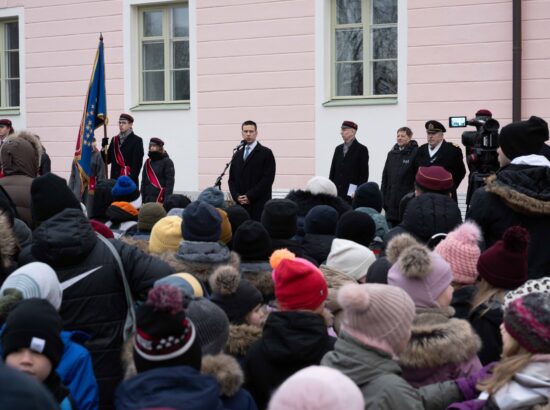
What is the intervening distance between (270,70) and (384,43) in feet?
5.85

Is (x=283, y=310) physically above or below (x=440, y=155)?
below

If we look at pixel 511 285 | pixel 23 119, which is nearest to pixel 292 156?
pixel 23 119

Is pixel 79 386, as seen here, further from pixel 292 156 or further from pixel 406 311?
pixel 292 156

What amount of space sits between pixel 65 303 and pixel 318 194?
3.69 meters

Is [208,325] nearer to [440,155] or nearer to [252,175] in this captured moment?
[440,155]

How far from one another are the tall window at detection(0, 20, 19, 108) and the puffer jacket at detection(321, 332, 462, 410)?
49.5 ft

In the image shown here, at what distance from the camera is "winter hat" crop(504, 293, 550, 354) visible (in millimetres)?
3006

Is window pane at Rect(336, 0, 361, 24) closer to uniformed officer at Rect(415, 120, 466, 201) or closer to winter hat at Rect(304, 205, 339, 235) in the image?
uniformed officer at Rect(415, 120, 466, 201)

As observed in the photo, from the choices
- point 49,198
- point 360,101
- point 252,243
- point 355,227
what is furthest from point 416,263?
point 360,101

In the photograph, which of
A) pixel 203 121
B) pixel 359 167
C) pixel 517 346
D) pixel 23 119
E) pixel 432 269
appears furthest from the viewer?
pixel 23 119

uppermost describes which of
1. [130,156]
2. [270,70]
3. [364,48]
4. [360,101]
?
[364,48]

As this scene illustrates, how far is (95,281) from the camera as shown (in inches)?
149

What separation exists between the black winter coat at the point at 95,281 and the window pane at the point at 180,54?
11.9 m

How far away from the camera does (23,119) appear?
1670 cm
